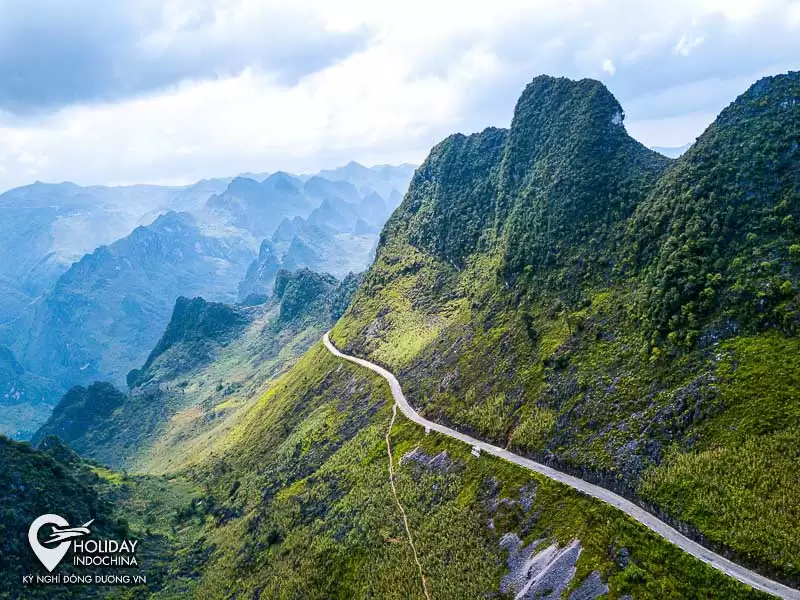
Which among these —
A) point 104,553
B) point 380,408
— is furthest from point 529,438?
point 104,553

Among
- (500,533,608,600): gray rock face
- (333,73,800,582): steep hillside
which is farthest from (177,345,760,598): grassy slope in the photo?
(333,73,800,582): steep hillside

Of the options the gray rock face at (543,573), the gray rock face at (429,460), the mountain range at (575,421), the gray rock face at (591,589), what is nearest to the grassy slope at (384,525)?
the mountain range at (575,421)

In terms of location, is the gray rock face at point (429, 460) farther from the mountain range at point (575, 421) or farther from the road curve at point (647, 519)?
the road curve at point (647, 519)

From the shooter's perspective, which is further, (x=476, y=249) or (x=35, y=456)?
(x=476, y=249)

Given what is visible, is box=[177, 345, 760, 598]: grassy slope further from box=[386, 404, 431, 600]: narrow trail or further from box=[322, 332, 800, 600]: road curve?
box=[322, 332, 800, 600]: road curve

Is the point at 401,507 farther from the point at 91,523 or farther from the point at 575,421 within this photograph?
the point at 91,523

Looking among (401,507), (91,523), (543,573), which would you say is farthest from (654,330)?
(91,523)

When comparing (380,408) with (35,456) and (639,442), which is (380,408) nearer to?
(639,442)
